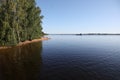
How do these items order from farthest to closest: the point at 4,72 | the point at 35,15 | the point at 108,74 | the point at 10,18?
the point at 35,15 → the point at 10,18 → the point at 4,72 → the point at 108,74

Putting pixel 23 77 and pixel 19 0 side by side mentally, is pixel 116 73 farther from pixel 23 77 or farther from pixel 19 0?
pixel 19 0

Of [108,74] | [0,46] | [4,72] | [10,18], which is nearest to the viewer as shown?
[108,74]

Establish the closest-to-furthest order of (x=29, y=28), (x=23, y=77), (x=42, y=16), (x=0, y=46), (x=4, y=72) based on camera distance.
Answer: (x=23, y=77) < (x=4, y=72) < (x=0, y=46) < (x=29, y=28) < (x=42, y=16)

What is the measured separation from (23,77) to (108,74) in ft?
43.6

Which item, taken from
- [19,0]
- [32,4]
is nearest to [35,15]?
[32,4]

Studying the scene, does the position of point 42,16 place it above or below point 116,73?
above

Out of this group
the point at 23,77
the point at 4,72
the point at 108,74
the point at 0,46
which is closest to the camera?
the point at 23,77

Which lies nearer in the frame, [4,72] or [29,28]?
[4,72]

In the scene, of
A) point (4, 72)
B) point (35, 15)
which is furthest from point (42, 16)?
point (4, 72)

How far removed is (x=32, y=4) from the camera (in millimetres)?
81000

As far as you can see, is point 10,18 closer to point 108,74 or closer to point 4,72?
point 4,72

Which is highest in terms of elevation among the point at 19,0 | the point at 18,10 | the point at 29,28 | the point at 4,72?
the point at 19,0

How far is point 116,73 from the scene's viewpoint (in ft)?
70.5

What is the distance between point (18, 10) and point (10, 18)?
232 inches
